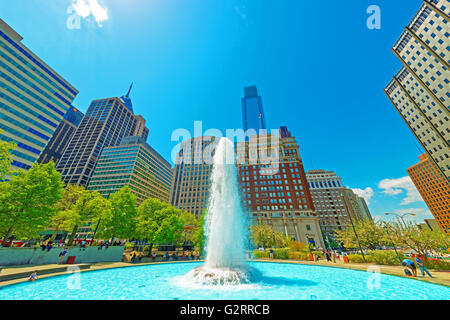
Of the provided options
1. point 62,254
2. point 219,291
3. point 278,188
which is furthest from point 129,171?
point 219,291

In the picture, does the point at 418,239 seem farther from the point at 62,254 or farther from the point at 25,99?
the point at 25,99

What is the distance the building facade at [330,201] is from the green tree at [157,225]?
109458 mm

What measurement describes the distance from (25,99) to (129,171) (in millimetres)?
44341

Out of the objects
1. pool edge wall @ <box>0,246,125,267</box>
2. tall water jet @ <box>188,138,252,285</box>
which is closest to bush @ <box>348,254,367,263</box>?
tall water jet @ <box>188,138,252,285</box>

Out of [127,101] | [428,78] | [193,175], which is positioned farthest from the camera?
[127,101]

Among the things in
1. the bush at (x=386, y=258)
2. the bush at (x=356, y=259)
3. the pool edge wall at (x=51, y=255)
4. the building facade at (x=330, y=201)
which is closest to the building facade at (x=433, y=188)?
the building facade at (x=330, y=201)

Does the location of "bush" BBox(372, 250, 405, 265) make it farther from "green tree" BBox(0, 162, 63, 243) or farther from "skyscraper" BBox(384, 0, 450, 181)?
"skyscraper" BBox(384, 0, 450, 181)

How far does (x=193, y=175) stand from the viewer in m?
104

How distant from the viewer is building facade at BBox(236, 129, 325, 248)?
68750 mm

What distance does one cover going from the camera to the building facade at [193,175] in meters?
96.1

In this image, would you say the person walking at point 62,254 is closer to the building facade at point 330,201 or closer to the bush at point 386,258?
the bush at point 386,258

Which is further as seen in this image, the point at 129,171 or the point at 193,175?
the point at 193,175
